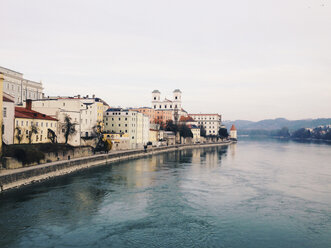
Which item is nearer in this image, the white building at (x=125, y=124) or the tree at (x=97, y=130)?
the tree at (x=97, y=130)

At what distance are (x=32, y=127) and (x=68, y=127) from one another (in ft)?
26.2

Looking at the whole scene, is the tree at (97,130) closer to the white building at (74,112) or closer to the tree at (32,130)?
the white building at (74,112)

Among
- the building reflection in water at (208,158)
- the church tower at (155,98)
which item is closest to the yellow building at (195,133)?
the church tower at (155,98)

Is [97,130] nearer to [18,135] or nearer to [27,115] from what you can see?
[27,115]

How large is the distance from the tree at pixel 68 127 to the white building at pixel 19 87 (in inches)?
579

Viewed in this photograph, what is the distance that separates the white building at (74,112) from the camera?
46.2m

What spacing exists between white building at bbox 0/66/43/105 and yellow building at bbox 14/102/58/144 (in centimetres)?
1617

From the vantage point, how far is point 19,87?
60.2 m

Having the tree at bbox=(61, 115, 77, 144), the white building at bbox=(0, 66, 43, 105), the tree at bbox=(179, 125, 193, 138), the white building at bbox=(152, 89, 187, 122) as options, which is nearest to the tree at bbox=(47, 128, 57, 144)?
the tree at bbox=(61, 115, 77, 144)

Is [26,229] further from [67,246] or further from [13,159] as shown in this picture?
[13,159]

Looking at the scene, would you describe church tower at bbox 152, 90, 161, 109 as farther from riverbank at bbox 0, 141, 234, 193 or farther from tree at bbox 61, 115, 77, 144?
tree at bbox 61, 115, 77, 144

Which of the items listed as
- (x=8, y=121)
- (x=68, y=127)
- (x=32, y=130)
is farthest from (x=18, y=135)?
(x=68, y=127)

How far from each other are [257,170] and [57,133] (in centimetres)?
2904

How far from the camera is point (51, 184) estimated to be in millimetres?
28922
